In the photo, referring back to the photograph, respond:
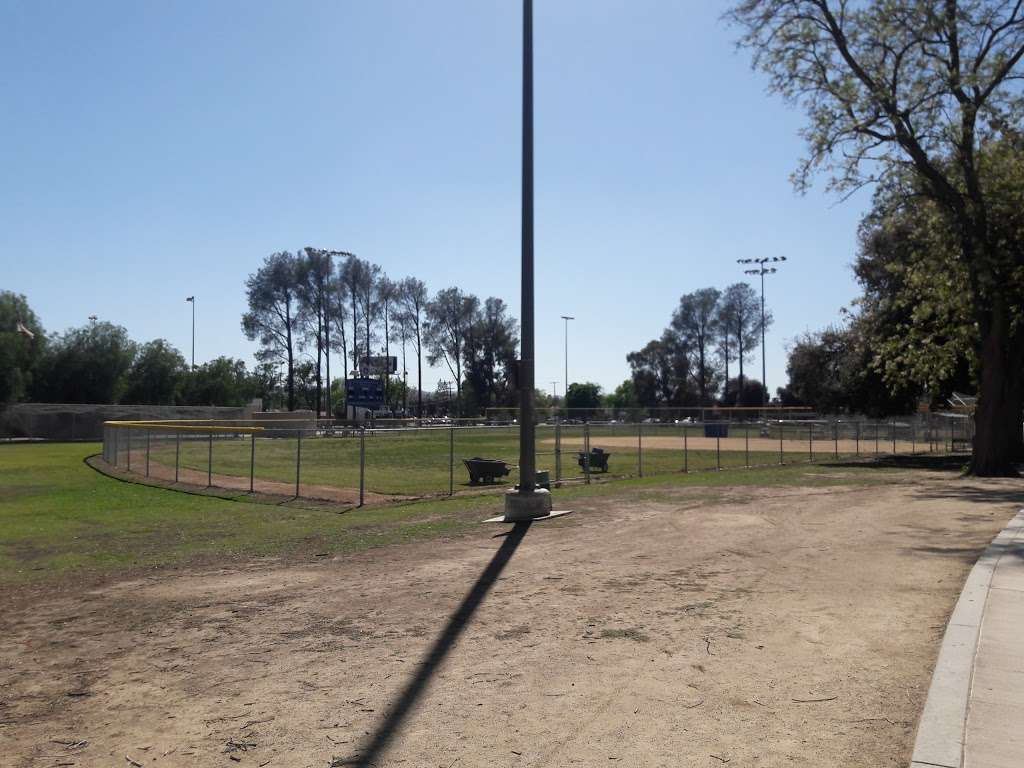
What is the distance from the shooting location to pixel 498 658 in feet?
20.6

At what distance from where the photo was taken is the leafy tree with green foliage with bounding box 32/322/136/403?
78.5 meters

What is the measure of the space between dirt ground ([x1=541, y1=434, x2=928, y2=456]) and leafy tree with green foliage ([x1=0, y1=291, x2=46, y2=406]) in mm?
42183

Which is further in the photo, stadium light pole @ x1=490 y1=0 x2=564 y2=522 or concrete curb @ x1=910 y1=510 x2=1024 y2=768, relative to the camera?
stadium light pole @ x1=490 y1=0 x2=564 y2=522

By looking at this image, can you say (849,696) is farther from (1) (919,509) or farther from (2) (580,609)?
(1) (919,509)

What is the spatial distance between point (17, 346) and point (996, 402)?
6963 cm

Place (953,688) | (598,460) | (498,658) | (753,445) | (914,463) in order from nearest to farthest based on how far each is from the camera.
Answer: (953,688) < (498,658) < (598,460) < (914,463) < (753,445)

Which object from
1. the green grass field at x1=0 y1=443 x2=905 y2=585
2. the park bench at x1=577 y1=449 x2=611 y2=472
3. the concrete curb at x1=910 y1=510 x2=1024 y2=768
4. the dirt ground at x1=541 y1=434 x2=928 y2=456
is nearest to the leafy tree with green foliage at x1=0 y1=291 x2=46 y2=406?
the dirt ground at x1=541 y1=434 x2=928 y2=456

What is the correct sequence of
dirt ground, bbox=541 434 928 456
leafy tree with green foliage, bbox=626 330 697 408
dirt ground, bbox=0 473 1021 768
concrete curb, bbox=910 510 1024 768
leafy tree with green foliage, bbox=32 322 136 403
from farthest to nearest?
1. leafy tree with green foliage, bbox=626 330 697 408
2. leafy tree with green foliage, bbox=32 322 136 403
3. dirt ground, bbox=541 434 928 456
4. dirt ground, bbox=0 473 1021 768
5. concrete curb, bbox=910 510 1024 768

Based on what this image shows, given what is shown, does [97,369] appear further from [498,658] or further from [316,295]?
[498,658]

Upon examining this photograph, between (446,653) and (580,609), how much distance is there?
68.3 inches

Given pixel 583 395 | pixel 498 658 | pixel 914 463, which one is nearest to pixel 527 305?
pixel 498 658

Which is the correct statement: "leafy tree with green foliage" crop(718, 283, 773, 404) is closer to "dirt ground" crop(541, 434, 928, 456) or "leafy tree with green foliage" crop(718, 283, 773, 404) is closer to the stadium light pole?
"dirt ground" crop(541, 434, 928, 456)

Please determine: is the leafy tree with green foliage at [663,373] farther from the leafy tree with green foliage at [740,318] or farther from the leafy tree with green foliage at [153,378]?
the leafy tree with green foliage at [153,378]

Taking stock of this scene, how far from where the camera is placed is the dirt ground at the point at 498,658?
15.4ft
